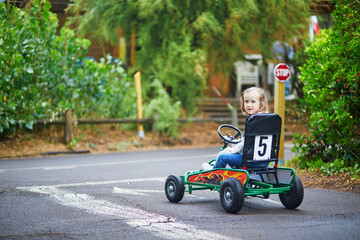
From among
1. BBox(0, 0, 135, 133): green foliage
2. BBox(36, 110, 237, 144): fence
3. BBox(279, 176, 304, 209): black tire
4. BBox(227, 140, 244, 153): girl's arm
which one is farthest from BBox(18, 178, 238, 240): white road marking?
BBox(36, 110, 237, 144): fence

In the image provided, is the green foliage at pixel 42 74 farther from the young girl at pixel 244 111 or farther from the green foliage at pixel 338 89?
the young girl at pixel 244 111

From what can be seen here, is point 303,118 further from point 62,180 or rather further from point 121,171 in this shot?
point 62,180

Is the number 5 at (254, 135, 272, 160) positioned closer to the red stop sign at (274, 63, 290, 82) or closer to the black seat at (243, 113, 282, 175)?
the black seat at (243, 113, 282, 175)

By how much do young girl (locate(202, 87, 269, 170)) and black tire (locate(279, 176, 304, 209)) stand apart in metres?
0.72

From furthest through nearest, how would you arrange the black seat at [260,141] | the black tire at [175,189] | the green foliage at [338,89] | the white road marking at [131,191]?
the green foliage at [338,89], the white road marking at [131,191], the black tire at [175,189], the black seat at [260,141]

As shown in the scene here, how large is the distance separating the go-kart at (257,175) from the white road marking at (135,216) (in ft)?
2.52

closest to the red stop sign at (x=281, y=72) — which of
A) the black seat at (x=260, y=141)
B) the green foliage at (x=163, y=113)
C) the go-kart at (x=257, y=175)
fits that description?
the go-kart at (x=257, y=175)

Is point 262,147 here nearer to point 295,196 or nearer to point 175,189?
point 295,196

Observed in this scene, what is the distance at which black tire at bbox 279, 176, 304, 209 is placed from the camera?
674 cm

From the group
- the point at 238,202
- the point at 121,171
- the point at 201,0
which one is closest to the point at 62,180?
the point at 121,171

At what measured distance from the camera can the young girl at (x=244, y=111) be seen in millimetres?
6793

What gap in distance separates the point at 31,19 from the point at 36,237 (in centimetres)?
965

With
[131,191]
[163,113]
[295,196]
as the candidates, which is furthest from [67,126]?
[295,196]

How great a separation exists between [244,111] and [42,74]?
28.1ft
